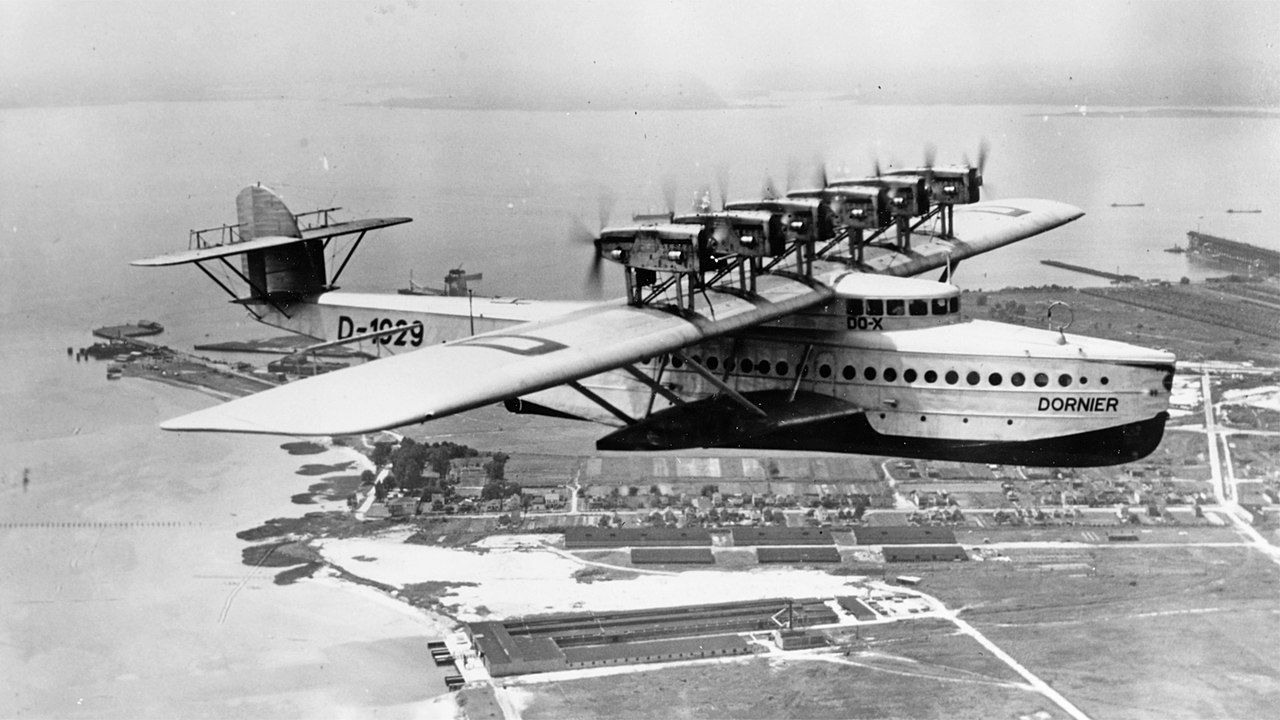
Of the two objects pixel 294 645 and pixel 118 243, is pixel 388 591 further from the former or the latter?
pixel 118 243

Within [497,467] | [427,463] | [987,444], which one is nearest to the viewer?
[987,444]

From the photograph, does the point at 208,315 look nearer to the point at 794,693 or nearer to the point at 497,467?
the point at 497,467

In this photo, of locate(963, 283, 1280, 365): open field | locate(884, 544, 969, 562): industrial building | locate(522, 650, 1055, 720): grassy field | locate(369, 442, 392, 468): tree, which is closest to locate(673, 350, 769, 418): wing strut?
locate(522, 650, 1055, 720): grassy field

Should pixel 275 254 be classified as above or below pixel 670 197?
below

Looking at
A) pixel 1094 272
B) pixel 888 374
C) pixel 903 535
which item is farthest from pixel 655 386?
pixel 1094 272

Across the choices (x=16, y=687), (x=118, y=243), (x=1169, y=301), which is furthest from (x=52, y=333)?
(x=1169, y=301)

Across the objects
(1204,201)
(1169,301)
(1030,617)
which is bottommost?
(1030,617)

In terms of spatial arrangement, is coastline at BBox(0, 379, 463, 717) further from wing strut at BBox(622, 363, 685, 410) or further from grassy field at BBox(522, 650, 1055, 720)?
wing strut at BBox(622, 363, 685, 410)
